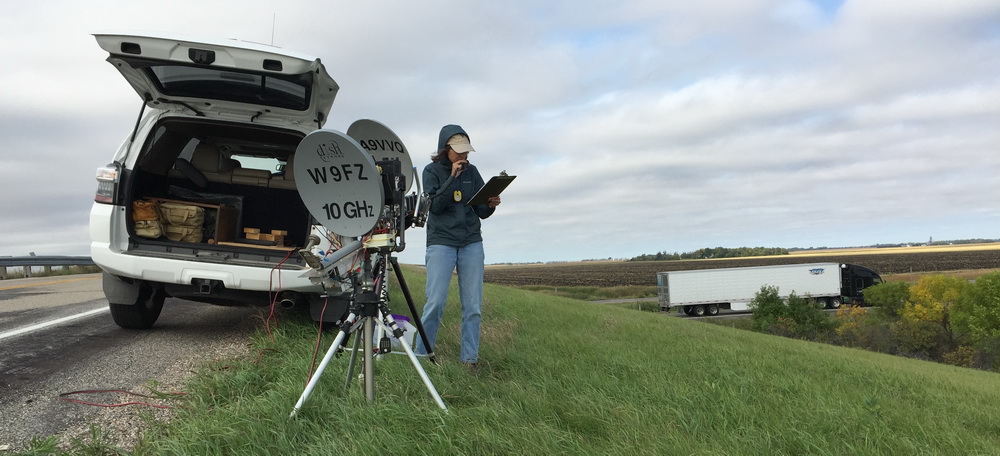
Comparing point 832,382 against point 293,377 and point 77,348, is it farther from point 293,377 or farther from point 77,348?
point 77,348

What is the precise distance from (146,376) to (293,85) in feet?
8.13

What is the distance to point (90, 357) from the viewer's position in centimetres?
467

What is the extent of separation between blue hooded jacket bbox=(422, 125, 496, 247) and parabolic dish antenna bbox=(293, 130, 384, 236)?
116cm

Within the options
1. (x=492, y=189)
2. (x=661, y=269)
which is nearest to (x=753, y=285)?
(x=492, y=189)

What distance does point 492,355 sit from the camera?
4668 mm

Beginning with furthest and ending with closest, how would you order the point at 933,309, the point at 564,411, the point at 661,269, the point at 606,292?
the point at 661,269 → the point at 606,292 → the point at 933,309 → the point at 564,411

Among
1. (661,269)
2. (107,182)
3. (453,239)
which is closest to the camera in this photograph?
(453,239)

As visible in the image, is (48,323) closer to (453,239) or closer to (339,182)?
(453,239)

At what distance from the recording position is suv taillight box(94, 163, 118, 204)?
191 inches

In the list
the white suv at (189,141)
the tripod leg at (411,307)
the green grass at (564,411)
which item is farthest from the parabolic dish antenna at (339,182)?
the white suv at (189,141)

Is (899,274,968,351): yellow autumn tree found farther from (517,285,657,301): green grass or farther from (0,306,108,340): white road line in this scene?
(0,306,108,340): white road line

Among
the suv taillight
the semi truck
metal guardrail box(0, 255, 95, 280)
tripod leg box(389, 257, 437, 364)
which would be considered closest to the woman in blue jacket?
tripod leg box(389, 257, 437, 364)

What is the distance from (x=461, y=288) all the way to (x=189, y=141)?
357 cm

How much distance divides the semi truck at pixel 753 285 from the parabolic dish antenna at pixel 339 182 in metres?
45.8
